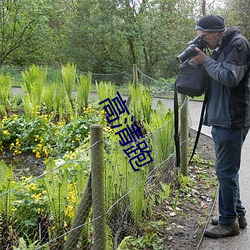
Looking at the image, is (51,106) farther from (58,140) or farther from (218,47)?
(218,47)

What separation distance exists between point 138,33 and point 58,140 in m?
10.7

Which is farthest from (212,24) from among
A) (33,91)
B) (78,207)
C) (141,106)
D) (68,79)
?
(68,79)

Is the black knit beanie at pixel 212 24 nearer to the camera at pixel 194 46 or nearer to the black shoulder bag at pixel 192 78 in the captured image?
the camera at pixel 194 46

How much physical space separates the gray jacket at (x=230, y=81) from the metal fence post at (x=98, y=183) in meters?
1.09

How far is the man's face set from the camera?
2.96 meters

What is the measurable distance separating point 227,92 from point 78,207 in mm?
1444

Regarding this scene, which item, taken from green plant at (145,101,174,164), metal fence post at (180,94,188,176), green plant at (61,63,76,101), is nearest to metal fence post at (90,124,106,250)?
green plant at (145,101,174,164)

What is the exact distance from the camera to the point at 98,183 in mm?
2359

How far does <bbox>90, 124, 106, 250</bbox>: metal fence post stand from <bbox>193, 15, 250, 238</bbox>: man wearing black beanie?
1.09 m

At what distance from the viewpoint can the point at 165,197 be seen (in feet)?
12.6

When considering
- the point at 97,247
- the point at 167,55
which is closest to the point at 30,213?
the point at 97,247

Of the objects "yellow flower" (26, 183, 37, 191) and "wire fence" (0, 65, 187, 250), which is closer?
"wire fence" (0, 65, 187, 250)

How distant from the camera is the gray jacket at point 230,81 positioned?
2.77 meters

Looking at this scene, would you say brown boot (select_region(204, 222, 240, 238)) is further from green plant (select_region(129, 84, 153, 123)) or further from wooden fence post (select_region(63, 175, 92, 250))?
green plant (select_region(129, 84, 153, 123))
